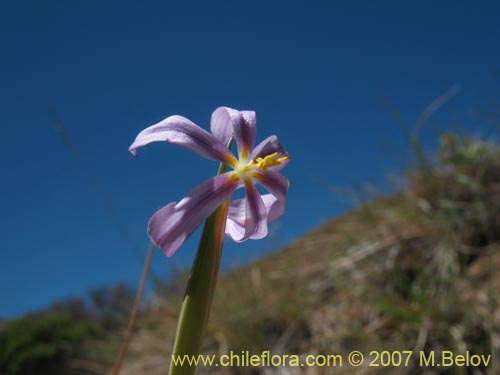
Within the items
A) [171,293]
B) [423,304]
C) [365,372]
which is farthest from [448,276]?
[171,293]

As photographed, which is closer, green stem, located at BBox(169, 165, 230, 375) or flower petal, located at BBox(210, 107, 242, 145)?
green stem, located at BBox(169, 165, 230, 375)

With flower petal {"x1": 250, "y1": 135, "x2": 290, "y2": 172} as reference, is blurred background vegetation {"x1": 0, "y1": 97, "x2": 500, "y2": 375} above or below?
above

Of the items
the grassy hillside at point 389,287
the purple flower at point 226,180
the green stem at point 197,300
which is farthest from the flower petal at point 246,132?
the grassy hillside at point 389,287

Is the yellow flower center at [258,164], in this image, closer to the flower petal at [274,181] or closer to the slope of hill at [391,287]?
the flower petal at [274,181]

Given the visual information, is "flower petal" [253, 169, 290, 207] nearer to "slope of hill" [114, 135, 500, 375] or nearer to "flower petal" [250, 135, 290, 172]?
"flower petal" [250, 135, 290, 172]

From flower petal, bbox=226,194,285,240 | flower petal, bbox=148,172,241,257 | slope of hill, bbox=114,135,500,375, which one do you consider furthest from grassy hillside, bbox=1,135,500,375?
flower petal, bbox=148,172,241,257

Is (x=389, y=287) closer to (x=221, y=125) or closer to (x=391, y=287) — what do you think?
(x=391, y=287)

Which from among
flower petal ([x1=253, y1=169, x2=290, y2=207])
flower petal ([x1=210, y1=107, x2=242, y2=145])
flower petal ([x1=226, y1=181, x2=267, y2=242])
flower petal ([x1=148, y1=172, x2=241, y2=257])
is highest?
flower petal ([x1=210, y1=107, x2=242, y2=145])
